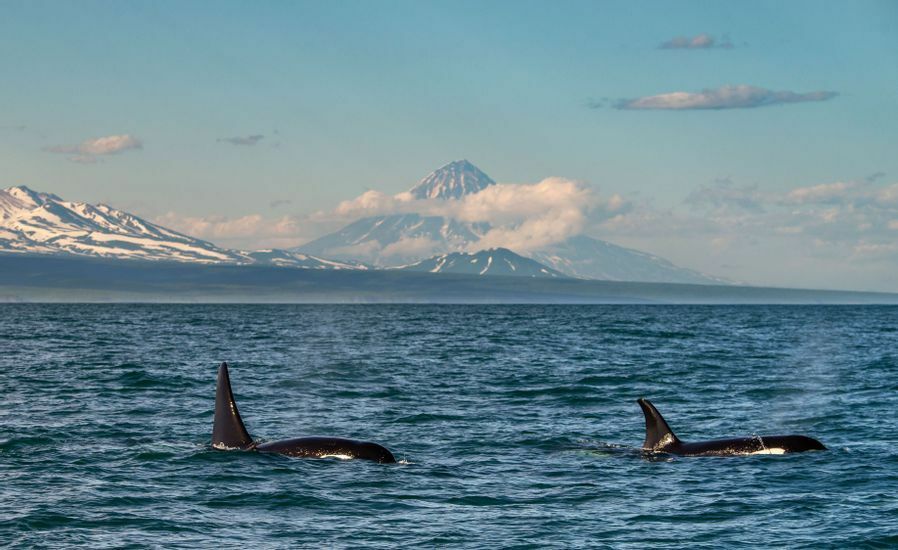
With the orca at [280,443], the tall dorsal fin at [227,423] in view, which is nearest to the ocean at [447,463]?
the orca at [280,443]

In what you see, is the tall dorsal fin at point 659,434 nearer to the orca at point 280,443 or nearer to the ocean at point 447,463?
the ocean at point 447,463

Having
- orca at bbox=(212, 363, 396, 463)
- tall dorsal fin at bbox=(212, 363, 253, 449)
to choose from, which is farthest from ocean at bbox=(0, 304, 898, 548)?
tall dorsal fin at bbox=(212, 363, 253, 449)

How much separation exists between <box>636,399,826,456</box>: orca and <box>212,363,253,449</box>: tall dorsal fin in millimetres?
9350

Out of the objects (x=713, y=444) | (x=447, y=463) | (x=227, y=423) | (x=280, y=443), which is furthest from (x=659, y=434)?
(x=227, y=423)

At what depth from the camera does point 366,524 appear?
68.9 feet

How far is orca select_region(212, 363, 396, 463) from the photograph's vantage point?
27031mm

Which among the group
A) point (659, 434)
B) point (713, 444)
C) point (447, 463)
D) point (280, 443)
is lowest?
point (447, 463)

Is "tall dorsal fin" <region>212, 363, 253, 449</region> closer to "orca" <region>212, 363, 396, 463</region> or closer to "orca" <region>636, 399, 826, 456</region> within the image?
"orca" <region>212, 363, 396, 463</region>

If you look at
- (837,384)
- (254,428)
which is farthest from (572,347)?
(254,428)

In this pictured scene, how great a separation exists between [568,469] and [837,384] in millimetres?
28412

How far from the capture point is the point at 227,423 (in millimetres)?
28359

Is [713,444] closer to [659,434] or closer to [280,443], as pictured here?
[659,434]

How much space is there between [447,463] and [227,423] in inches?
209

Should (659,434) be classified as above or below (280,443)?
above
